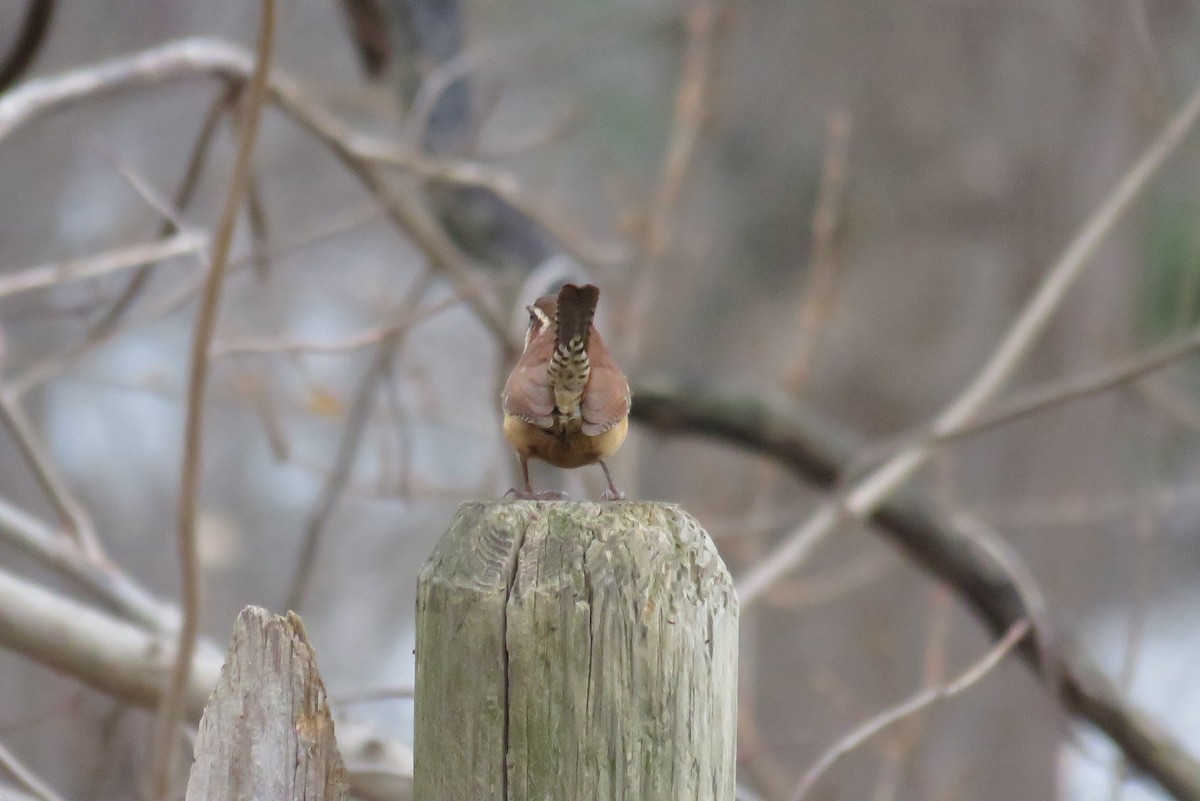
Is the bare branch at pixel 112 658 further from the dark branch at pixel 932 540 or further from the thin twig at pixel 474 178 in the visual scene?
the dark branch at pixel 932 540

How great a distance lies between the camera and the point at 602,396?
123cm

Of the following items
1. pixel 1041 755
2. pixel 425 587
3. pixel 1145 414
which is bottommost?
pixel 425 587

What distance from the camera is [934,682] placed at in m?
3.30

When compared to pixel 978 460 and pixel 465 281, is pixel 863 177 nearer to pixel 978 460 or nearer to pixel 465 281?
pixel 978 460

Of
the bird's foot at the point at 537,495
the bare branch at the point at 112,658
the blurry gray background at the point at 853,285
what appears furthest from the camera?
the blurry gray background at the point at 853,285

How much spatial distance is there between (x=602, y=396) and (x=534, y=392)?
0.07 meters

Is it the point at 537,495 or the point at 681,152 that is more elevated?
the point at 681,152

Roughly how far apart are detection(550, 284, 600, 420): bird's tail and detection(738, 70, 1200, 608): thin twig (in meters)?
1.51

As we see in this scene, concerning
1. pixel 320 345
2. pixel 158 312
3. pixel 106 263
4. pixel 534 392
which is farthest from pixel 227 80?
pixel 534 392

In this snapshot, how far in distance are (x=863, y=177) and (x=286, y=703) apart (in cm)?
498

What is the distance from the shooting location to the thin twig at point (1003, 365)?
2807mm

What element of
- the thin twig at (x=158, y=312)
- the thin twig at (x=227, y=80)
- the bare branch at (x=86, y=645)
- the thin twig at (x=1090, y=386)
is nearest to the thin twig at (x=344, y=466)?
the thin twig at (x=227, y=80)

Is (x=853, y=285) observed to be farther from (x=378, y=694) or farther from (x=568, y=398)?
(x=568, y=398)

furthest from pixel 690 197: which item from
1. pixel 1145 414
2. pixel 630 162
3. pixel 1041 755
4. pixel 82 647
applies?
pixel 82 647
